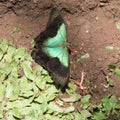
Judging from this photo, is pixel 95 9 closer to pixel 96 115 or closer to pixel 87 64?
pixel 87 64

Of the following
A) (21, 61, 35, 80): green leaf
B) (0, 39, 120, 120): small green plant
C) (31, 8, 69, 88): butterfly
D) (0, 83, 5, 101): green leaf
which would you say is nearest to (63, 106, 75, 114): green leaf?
(0, 39, 120, 120): small green plant

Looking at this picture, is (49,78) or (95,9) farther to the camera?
(95,9)

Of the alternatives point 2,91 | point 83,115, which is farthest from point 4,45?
point 83,115

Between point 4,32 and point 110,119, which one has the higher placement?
point 4,32

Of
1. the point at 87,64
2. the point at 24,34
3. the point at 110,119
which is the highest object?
the point at 24,34

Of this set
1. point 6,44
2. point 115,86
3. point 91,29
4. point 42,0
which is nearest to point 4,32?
point 6,44

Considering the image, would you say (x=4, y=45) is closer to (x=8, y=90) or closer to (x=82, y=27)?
(x=8, y=90)

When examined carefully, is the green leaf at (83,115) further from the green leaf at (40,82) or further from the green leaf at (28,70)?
the green leaf at (28,70)

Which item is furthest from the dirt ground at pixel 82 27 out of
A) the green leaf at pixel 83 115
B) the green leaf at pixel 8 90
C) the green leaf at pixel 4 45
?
the green leaf at pixel 8 90
